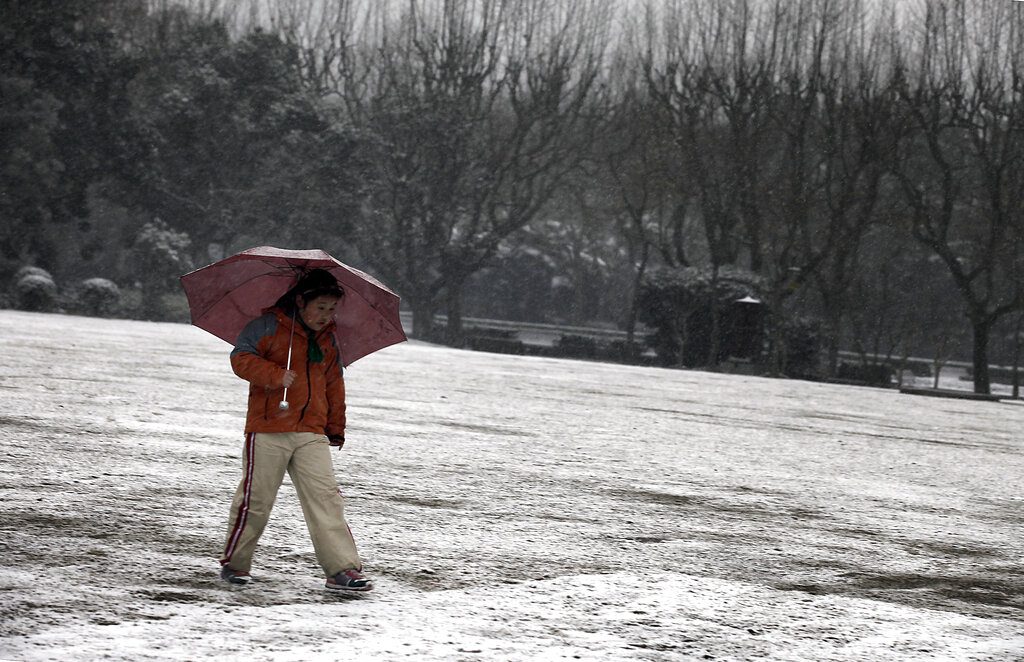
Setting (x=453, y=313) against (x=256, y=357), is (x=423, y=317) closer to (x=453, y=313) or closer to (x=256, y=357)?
(x=453, y=313)

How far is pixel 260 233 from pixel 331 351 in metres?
35.3

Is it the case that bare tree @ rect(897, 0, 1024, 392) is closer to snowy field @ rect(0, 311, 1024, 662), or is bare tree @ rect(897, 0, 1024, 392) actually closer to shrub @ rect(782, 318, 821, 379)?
shrub @ rect(782, 318, 821, 379)

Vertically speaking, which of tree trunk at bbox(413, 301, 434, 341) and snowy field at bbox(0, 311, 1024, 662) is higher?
tree trunk at bbox(413, 301, 434, 341)

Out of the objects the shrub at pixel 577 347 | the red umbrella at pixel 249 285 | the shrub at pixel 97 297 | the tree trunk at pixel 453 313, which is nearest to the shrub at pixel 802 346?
the shrub at pixel 577 347

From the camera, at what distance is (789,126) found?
114 ft

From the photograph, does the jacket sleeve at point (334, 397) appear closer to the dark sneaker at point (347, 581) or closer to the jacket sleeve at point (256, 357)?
the jacket sleeve at point (256, 357)

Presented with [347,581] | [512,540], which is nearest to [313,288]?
[347,581]

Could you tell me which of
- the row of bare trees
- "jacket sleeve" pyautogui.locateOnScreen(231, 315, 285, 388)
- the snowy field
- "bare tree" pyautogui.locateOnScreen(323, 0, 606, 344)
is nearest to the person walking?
"jacket sleeve" pyautogui.locateOnScreen(231, 315, 285, 388)

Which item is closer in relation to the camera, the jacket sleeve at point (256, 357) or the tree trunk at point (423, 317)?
the jacket sleeve at point (256, 357)

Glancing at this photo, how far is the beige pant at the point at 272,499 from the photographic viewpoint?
444 cm

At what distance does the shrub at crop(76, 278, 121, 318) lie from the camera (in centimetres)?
3238

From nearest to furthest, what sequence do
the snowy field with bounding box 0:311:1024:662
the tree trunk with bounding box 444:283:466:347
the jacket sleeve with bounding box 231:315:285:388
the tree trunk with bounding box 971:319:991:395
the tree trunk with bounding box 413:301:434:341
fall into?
the snowy field with bounding box 0:311:1024:662 < the jacket sleeve with bounding box 231:315:285:388 < the tree trunk with bounding box 971:319:991:395 < the tree trunk with bounding box 444:283:466:347 < the tree trunk with bounding box 413:301:434:341

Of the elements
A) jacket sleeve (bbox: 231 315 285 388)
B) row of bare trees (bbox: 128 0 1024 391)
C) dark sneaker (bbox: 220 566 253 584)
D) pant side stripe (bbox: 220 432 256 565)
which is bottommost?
dark sneaker (bbox: 220 566 253 584)

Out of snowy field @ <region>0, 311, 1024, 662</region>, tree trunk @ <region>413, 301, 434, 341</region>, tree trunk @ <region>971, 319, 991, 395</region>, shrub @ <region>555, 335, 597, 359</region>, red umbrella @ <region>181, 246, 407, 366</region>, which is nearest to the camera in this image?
snowy field @ <region>0, 311, 1024, 662</region>
